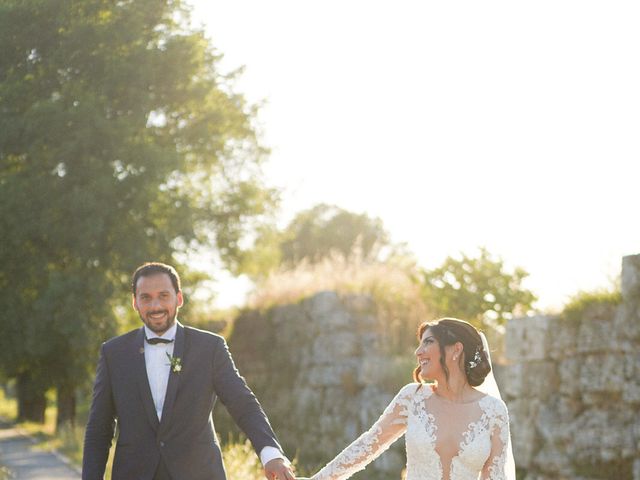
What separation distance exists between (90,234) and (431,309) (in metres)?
6.86

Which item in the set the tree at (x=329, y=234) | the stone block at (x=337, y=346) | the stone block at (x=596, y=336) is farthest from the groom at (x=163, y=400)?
the tree at (x=329, y=234)

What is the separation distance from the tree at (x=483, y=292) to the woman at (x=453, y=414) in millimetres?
12112

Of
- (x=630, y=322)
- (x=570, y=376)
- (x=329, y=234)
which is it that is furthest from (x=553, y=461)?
(x=329, y=234)

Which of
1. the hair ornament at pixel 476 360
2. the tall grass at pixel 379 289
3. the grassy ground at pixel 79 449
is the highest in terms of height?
the tall grass at pixel 379 289

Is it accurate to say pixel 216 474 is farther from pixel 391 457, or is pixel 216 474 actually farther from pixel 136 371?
pixel 391 457

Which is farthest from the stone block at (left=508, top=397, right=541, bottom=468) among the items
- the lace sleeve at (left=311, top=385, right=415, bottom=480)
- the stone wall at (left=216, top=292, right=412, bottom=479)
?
the lace sleeve at (left=311, top=385, right=415, bottom=480)

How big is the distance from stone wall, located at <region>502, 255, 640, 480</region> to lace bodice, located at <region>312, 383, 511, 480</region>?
699cm

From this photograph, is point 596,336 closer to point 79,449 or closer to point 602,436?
point 602,436

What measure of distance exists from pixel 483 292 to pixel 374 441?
12.5 m

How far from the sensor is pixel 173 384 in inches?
213

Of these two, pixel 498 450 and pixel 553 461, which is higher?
pixel 498 450

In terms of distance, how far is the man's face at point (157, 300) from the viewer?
210 inches

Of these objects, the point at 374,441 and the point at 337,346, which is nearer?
the point at 374,441

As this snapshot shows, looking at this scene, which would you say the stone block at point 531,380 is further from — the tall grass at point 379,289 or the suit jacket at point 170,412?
the suit jacket at point 170,412
